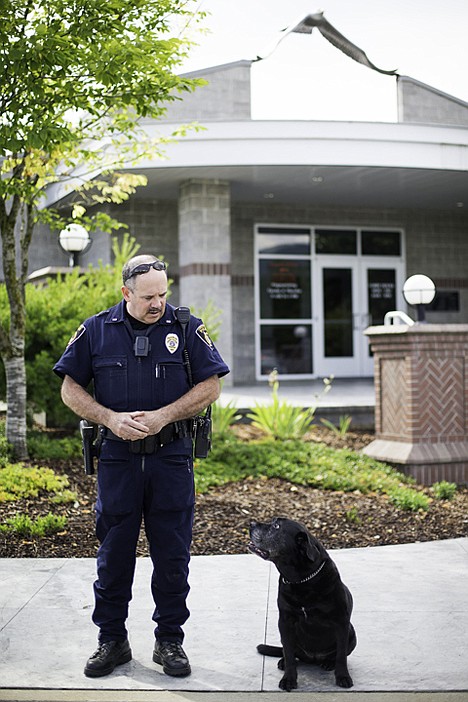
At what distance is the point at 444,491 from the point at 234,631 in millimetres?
5002

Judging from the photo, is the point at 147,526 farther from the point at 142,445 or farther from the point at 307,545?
the point at 307,545

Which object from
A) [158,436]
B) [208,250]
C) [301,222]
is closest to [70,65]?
[158,436]

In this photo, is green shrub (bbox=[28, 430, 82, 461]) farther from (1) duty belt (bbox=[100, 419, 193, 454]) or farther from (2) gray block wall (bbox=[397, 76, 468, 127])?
(2) gray block wall (bbox=[397, 76, 468, 127])

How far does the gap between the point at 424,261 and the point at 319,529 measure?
1422cm

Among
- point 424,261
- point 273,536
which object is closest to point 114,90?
point 273,536

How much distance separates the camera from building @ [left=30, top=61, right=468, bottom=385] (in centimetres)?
1541

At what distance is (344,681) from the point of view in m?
3.93

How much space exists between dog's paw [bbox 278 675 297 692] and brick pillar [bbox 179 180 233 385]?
12578mm

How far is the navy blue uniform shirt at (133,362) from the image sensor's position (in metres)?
4.16

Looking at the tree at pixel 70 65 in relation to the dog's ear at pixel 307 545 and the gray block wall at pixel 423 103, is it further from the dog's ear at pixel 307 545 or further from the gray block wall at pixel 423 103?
the gray block wall at pixel 423 103

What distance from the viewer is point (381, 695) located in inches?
151

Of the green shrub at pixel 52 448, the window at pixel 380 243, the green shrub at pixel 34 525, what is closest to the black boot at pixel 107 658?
the green shrub at pixel 34 525

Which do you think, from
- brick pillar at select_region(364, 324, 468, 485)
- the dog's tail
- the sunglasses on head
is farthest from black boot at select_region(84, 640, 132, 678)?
brick pillar at select_region(364, 324, 468, 485)

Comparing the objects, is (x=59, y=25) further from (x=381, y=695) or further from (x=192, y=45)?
(x=381, y=695)
